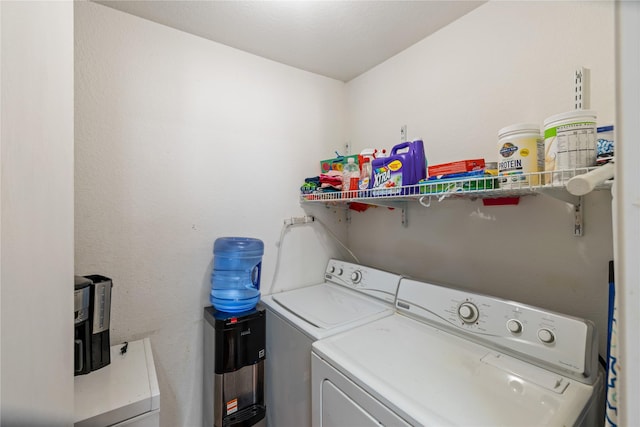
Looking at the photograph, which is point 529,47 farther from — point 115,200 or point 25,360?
point 115,200

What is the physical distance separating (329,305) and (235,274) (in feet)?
2.05

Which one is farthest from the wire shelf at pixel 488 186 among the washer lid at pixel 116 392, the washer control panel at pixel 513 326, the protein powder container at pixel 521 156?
the washer lid at pixel 116 392

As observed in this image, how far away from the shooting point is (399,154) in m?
1.36

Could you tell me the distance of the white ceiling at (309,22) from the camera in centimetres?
139

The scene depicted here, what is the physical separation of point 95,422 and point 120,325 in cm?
58

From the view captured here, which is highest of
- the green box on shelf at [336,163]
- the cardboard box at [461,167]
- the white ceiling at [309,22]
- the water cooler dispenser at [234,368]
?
the white ceiling at [309,22]

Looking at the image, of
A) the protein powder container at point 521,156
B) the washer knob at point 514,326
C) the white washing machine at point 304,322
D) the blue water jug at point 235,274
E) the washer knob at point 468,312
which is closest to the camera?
the protein powder container at point 521,156

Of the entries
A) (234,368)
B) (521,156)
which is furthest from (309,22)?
(234,368)

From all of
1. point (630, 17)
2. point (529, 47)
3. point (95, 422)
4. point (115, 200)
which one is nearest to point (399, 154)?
point (529, 47)

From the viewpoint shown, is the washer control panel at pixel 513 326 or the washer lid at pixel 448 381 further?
the washer control panel at pixel 513 326

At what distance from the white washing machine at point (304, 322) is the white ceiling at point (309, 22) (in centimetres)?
145

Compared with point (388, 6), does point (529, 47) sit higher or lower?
lower

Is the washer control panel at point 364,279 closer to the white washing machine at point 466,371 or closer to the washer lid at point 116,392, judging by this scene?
the white washing machine at point 466,371

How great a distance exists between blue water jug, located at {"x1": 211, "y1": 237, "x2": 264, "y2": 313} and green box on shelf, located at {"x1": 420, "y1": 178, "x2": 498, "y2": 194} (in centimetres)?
111
